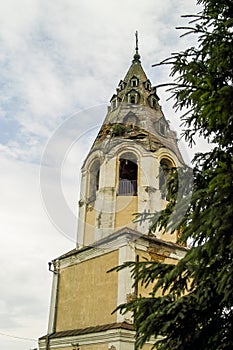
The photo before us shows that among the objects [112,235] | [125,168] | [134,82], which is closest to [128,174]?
[125,168]

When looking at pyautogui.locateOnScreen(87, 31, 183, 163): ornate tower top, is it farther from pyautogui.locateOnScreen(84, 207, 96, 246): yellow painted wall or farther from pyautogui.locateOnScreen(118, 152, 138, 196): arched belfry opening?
pyautogui.locateOnScreen(84, 207, 96, 246): yellow painted wall

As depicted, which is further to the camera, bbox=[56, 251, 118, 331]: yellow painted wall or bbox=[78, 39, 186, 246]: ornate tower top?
bbox=[78, 39, 186, 246]: ornate tower top

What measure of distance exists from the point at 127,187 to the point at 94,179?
1.63 meters

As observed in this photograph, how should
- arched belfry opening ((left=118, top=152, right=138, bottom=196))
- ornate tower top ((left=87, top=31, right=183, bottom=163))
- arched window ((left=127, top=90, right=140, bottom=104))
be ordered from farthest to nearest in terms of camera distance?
arched window ((left=127, top=90, right=140, bottom=104)) → ornate tower top ((left=87, top=31, right=183, bottom=163)) → arched belfry opening ((left=118, top=152, right=138, bottom=196))

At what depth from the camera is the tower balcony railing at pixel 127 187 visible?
1781 centimetres

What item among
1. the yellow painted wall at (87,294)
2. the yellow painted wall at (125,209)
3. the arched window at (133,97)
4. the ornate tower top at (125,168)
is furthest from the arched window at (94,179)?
the arched window at (133,97)

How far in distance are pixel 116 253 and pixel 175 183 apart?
8.84 metres

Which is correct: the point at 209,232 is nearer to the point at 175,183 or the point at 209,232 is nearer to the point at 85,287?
the point at 175,183

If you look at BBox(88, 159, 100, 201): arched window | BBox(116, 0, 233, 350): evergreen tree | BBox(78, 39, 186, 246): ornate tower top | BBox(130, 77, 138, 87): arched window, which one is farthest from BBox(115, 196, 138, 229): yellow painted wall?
BBox(116, 0, 233, 350): evergreen tree

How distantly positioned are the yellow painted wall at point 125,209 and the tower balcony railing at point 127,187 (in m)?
0.21

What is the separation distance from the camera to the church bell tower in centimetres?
1554

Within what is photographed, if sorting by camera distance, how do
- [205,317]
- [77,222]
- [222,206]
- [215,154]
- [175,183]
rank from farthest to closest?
[77,222], [175,183], [215,154], [205,317], [222,206]

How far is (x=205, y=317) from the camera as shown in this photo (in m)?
6.53

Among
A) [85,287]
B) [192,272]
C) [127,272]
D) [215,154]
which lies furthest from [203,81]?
[85,287]
